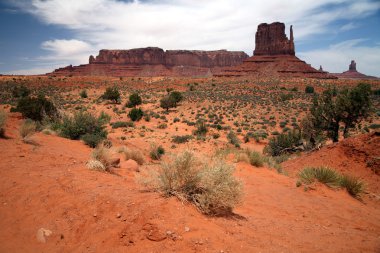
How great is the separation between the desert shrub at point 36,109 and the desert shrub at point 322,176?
15933 millimetres

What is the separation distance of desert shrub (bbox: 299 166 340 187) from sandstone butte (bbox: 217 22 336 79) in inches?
3137

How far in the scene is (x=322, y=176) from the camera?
859 centimetres

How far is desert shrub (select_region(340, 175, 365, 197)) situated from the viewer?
27.0 feet

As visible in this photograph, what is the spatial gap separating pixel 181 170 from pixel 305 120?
45.7ft

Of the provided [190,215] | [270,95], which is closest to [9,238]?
[190,215]

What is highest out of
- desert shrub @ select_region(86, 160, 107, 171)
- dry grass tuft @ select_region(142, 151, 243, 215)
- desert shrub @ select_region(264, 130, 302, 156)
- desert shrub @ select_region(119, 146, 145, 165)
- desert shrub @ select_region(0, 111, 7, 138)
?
desert shrub @ select_region(0, 111, 7, 138)

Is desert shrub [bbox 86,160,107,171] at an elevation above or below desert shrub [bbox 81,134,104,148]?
above

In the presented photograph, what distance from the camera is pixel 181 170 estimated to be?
4832mm

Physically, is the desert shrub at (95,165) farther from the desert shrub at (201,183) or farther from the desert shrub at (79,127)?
the desert shrub at (79,127)

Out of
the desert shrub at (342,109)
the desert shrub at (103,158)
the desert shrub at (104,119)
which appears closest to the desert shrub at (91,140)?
the desert shrub at (104,119)

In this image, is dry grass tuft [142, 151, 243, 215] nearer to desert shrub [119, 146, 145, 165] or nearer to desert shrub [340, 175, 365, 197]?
desert shrub [340, 175, 365, 197]

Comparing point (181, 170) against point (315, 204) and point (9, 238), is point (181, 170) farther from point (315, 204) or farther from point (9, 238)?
point (315, 204)

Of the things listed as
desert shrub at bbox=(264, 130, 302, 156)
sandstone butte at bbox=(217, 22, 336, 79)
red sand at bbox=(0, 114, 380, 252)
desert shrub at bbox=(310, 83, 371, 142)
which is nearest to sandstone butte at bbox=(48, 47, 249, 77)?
sandstone butte at bbox=(217, 22, 336, 79)

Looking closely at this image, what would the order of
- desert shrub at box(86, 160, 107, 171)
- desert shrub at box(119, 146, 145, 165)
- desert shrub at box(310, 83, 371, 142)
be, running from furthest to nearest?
desert shrub at box(310, 83, 371, 142) → desert shrub at box(119, 146, 145, 165) → desert shrub at box(86, 160, 107, 171)
